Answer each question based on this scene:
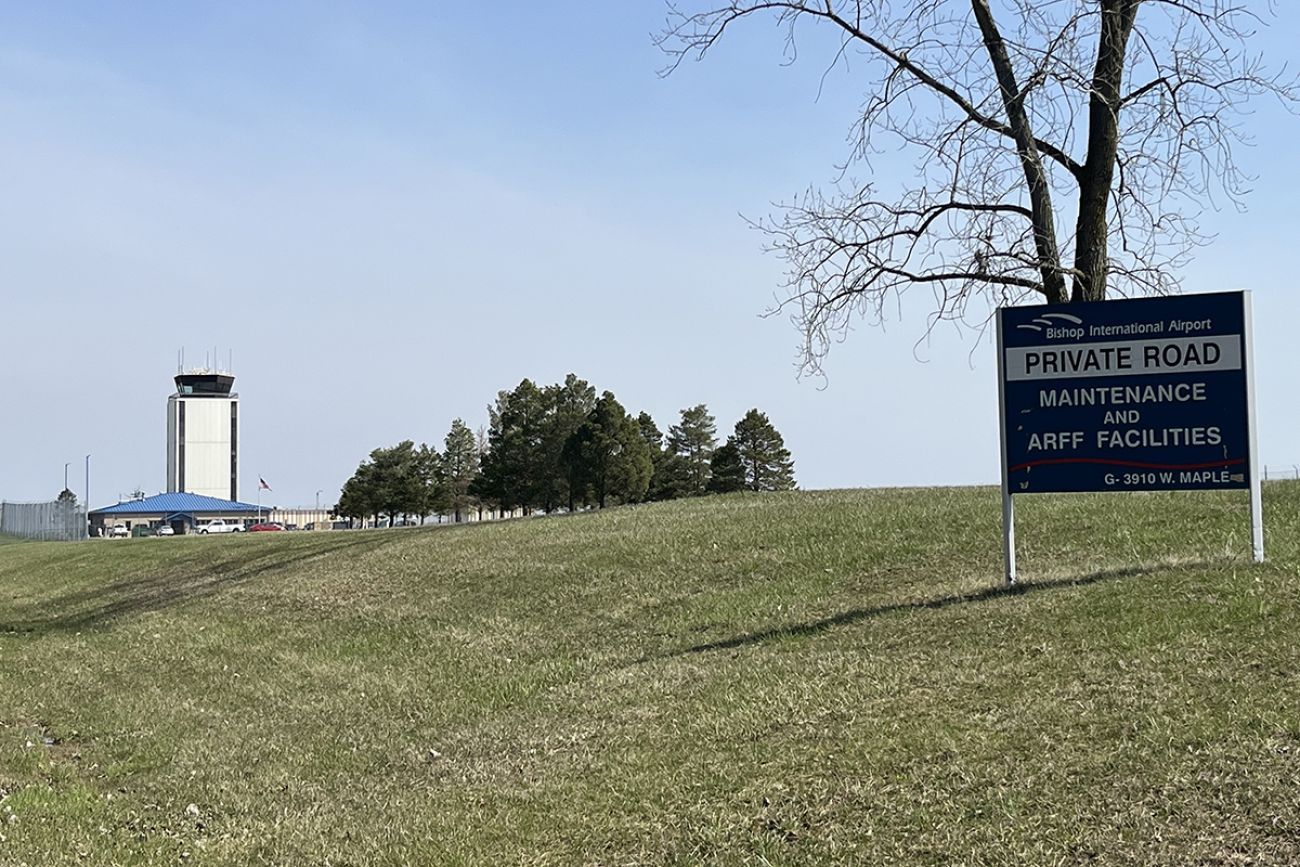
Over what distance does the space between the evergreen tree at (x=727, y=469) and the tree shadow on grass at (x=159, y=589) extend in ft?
156

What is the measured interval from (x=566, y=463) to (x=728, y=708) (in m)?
62.3

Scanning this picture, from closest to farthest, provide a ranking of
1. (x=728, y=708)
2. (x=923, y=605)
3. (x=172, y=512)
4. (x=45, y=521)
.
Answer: (x=728, y=708) → (x=923, y=605) → (x=45, y=521) → (x=172, y=512)

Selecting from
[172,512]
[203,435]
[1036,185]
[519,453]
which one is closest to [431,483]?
[519,453]

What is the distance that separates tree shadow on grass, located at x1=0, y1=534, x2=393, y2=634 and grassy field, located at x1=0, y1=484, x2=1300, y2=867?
3.10 meters

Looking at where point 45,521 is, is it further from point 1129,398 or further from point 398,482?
point 1129,398

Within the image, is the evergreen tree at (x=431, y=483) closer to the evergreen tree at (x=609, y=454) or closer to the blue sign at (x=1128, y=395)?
the evergreen tree at (x=609, y=454)

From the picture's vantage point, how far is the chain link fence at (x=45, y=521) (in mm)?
62344

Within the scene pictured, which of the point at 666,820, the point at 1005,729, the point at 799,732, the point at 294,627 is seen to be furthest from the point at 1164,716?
the point at 294,627

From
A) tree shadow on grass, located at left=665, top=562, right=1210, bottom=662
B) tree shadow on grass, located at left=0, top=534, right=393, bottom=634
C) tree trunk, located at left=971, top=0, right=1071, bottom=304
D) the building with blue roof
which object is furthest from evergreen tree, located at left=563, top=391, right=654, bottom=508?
tree shadow on grass, located at left=665, top=562, right=1210, bottom=662

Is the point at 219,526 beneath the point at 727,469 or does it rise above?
beneath

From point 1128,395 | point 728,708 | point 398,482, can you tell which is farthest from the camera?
point 398,482

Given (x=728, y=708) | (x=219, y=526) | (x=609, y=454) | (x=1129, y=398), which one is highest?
(x=609, y=454)

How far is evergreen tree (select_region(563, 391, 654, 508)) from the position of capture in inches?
2751

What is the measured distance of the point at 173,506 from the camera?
11031 cm
